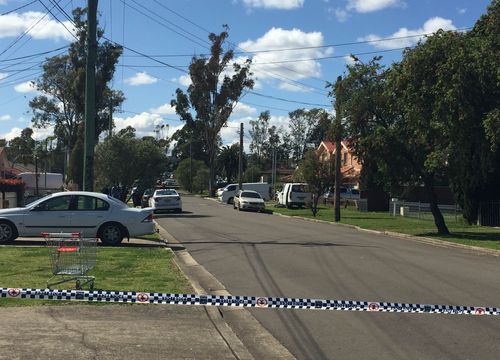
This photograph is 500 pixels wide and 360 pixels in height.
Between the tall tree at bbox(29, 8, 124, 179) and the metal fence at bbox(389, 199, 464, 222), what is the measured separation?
28.0 m

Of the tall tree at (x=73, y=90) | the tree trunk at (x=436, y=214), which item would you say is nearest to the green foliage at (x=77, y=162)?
the tall tree at (x=73, y=90)

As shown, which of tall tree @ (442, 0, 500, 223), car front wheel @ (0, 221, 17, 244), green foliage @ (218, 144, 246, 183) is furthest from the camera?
green foliage @ (218, 144, 246, 183)

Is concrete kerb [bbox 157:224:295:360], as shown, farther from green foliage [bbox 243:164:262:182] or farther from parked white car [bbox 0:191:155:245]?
green foliage [bbox 243:164:262:182]

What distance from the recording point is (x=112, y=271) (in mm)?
10859

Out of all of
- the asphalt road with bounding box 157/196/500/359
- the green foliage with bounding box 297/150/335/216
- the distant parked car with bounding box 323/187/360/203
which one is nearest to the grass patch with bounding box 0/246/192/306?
the asphalt road with bounding box 157/196/500/359

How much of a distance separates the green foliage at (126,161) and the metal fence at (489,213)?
1741 cm

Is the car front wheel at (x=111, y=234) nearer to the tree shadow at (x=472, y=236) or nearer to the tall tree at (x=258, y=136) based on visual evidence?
the tree shadow at (x=472, y=236)

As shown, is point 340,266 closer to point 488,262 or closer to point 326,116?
point 488,262

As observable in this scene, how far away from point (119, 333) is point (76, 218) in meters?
9.90

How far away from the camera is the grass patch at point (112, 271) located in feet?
30.2

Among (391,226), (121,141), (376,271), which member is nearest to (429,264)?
(376,271)

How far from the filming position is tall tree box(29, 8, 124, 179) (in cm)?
5650

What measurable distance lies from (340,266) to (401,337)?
604cm

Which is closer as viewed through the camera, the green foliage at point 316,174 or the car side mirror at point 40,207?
the car side mirror at point 40,207
